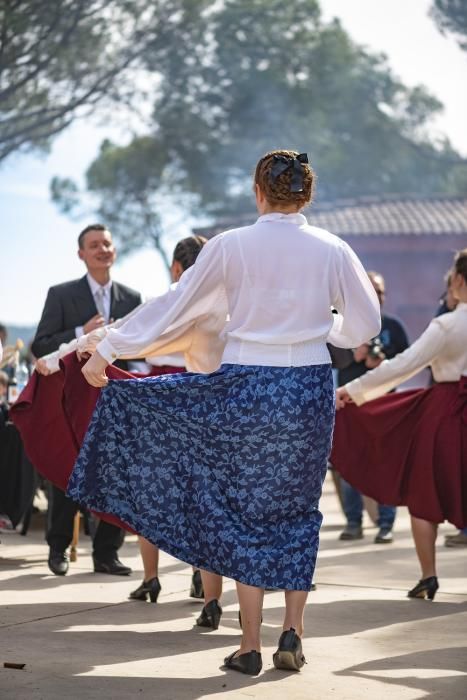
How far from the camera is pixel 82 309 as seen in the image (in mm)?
7891

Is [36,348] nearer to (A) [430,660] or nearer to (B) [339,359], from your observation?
(B) [339,359]

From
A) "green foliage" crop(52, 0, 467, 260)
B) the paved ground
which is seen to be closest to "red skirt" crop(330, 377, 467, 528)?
the paved ground

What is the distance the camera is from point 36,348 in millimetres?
7809

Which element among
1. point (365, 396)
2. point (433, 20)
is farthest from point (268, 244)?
point (433, 20)

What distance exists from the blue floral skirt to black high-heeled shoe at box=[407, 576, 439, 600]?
192 centimetres

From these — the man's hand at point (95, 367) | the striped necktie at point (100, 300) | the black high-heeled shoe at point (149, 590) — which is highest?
the striped necktie at point (100, 300)

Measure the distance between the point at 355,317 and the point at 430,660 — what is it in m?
1.38

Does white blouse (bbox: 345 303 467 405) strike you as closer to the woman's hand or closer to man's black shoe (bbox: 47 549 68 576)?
the woman's hand

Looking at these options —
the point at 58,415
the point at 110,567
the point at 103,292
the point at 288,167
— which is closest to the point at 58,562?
the point at 110,567

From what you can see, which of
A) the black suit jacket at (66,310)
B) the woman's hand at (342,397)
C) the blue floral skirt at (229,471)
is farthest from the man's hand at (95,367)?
the black suit jacket at (66,310)

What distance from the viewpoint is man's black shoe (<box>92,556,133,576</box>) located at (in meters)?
7.52

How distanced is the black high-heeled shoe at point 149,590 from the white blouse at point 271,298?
72.5 inches

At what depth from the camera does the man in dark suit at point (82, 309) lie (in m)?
7.62

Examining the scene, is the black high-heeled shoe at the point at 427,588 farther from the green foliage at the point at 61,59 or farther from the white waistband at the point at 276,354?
the green foliage at the point at 61,59
